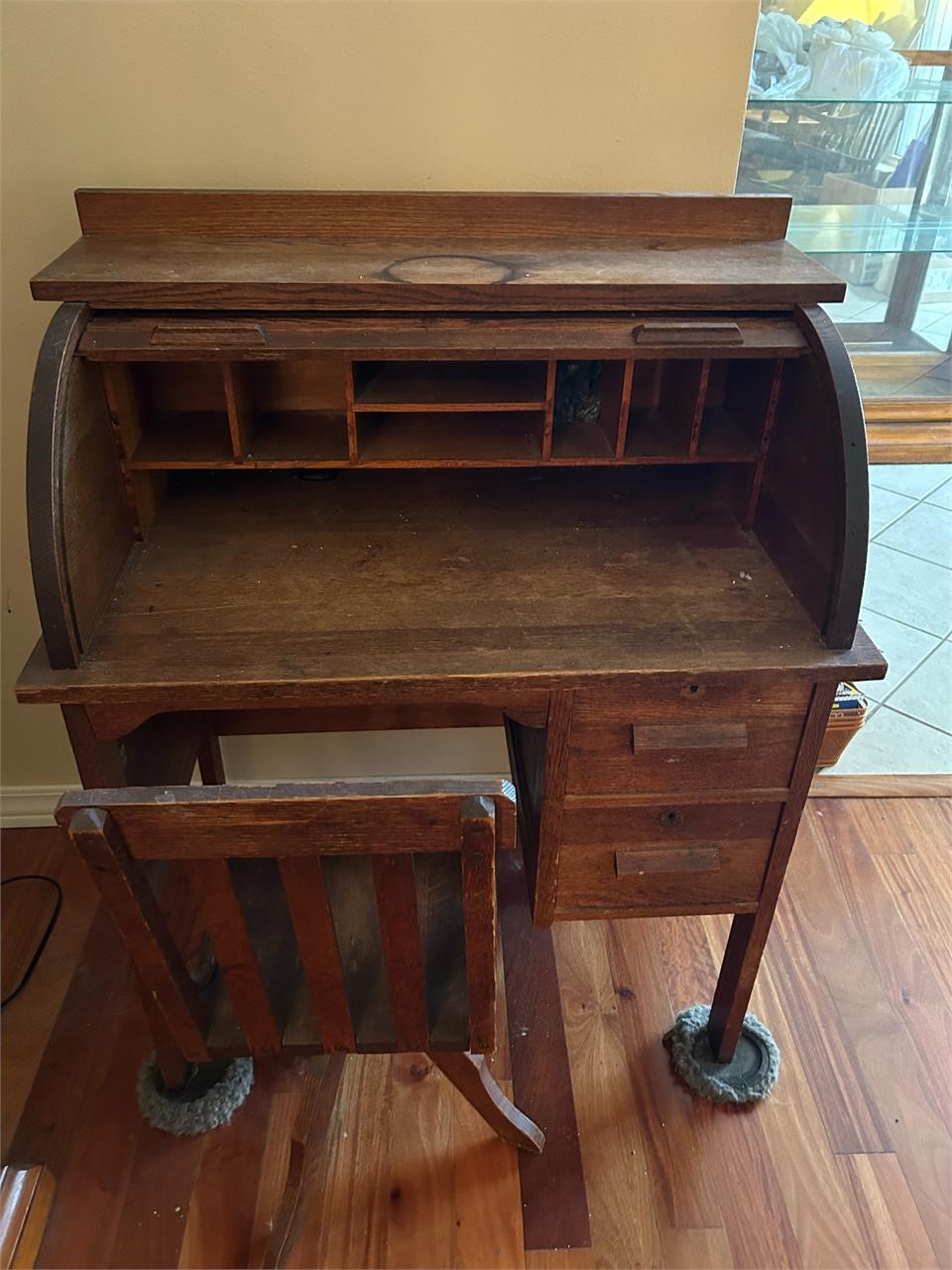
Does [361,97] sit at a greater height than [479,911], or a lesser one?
greater

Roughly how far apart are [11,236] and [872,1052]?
181 centimetres

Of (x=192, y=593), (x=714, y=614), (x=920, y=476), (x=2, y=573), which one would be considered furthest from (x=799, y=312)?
(x=920, y=476)

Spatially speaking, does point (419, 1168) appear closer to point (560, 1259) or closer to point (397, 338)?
point (560, 1259)

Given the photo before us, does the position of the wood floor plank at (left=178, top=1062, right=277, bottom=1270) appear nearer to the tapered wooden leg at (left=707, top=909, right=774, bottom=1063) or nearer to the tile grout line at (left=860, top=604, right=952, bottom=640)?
the tapered wooden leg at (left=707, top=909, right=774, bottom=1063)

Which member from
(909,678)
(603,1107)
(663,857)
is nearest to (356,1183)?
(603,1107)

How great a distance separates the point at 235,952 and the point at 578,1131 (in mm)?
748

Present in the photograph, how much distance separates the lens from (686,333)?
1.04m

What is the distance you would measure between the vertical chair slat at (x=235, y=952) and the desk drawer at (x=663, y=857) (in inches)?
15.9

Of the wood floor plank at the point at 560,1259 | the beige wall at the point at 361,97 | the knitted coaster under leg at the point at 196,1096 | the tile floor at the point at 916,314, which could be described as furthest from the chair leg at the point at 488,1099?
the tile floor at the point at 916,314

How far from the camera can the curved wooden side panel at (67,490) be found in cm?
94

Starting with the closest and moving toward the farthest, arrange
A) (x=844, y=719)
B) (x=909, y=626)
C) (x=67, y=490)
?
(x=67, y=490) → (x=844, y=719) → (x=909, y=626)

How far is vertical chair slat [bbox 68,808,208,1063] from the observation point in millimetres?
755

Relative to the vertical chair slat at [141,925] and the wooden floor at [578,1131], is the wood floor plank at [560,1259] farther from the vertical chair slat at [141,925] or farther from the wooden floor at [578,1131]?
the vertical chair slat at [141,925]

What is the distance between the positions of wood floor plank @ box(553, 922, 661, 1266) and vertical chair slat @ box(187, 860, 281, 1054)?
0.59 meters
